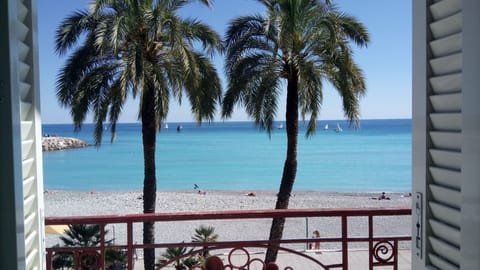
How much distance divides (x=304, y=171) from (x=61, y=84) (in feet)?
122

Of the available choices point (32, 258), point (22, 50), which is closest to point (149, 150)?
point (32, 258)

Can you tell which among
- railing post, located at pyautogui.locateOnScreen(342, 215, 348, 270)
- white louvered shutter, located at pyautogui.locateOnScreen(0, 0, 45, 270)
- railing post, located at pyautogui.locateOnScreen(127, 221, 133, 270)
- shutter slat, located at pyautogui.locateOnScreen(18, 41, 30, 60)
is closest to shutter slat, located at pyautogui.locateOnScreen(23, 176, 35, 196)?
white louvered shutter, located at pyautogui.locateOnScreen(0, 0, 45, 270)

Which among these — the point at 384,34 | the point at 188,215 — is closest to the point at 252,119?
the point at 188,215

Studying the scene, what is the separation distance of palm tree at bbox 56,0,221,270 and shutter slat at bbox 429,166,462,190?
8.49 m

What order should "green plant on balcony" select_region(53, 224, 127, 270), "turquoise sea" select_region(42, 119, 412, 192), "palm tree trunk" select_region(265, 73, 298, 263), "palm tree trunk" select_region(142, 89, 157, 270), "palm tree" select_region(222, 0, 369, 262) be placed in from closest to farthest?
"green plant on balcony" select_region(53, 224, 127, 270)
"palm tree" select_region(222, 0, 369, 262)
"palm tree trunk" select_region(142, 89, 157, 270)
"palm tree trunk" select_region(265, 73, 298, 263)
"turquoise sea" select_region(42, 119, 412, 192)

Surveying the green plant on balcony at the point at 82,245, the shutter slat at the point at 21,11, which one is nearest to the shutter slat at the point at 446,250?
the shutter slat at the point at 21,11

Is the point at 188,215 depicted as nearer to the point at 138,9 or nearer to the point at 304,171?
the point at 138,9

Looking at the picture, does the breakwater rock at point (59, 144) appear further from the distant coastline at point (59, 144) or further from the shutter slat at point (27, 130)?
the shutter slat at point (27, 130)

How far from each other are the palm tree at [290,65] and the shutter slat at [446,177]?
28.2 ft

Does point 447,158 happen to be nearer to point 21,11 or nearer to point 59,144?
point 21,11

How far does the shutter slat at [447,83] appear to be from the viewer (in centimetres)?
135

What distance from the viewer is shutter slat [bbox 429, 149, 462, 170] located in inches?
53.5

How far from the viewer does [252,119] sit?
10781 millimetres

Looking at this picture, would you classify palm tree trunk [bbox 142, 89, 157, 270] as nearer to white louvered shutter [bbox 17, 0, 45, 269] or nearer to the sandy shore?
the sandy shore
